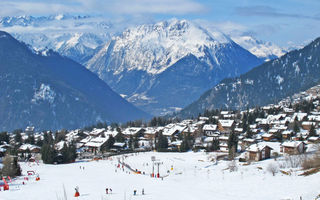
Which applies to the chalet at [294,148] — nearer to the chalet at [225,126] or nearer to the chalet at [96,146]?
the chalet at [225,126]

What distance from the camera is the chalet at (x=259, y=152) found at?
10300cm

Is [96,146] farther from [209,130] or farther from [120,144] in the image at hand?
[209,130]

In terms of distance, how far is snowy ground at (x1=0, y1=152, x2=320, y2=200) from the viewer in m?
58.9

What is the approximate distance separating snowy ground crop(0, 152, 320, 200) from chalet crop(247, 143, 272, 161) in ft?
29.7

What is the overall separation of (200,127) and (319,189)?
11179cm

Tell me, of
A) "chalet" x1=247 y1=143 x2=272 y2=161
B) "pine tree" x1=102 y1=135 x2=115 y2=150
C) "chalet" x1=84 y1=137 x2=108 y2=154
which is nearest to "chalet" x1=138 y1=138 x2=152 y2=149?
"pine tree" x1=102 y1=135 x2=115 y2=150

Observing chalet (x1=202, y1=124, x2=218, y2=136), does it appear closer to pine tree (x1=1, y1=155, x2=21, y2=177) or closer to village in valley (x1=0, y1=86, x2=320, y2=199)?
village in valley (x1=0, y1=86, x2=320, y2=199)

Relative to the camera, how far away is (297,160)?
87250mm

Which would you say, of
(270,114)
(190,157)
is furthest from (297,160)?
(270,114)

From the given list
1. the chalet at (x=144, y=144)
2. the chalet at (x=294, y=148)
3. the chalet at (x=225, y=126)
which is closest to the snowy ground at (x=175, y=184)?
the chalet at (x=294, y=148)

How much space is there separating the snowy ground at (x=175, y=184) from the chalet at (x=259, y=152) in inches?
356

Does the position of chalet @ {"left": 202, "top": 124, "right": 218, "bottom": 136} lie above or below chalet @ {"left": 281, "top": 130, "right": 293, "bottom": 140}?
above

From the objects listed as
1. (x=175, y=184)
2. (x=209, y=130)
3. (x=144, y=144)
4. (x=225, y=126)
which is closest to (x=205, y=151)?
(x=144, y=144)

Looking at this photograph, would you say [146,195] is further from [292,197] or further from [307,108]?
[307,108]
